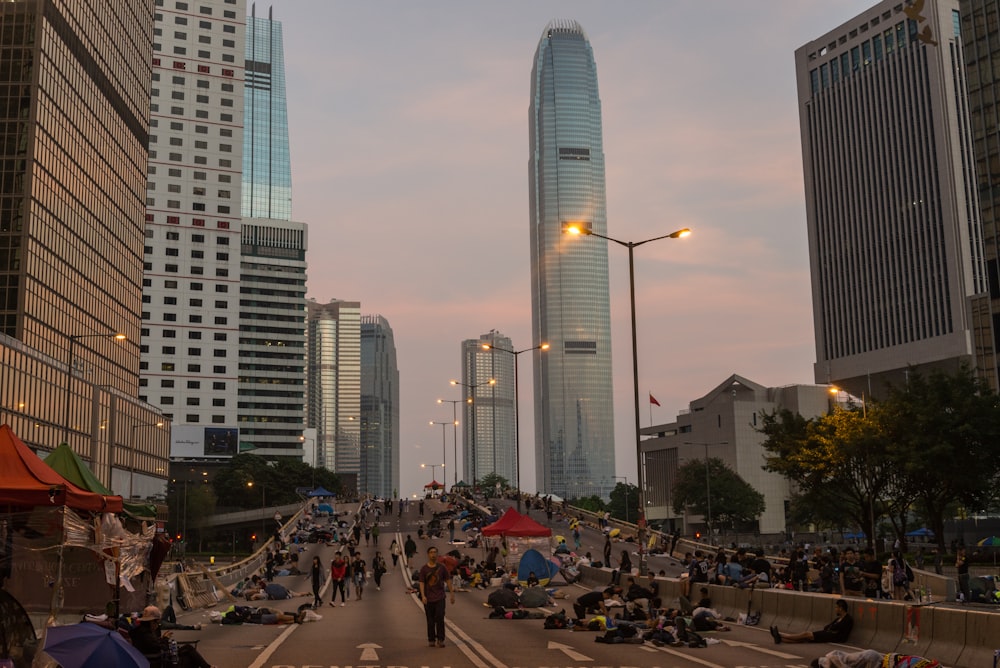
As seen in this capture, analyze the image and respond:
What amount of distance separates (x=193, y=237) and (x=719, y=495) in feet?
349

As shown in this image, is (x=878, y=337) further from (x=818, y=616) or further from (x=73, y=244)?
(x=818, y=616)

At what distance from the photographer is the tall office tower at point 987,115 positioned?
87.7 meters

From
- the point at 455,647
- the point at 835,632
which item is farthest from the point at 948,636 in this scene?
the point at 455,647

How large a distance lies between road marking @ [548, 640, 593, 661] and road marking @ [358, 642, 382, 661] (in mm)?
3193

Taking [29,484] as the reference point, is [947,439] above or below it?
above

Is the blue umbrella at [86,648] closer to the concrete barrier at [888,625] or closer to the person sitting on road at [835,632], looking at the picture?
the person sitting on road at [835,632]

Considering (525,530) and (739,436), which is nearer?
(525,530)

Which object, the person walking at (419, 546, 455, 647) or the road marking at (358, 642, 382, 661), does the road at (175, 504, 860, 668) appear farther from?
the person walking at (419, 546, 455, 647)

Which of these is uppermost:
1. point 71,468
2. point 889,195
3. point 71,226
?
point 889,195

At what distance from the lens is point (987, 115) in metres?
88.5

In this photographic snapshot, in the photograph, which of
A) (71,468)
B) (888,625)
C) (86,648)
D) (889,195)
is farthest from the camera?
(889,195)

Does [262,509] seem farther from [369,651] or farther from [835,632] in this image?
[835,632]

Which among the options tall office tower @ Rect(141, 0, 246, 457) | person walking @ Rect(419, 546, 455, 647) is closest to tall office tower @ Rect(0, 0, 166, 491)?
person walking @ Rect(419, 546, 455, 647)

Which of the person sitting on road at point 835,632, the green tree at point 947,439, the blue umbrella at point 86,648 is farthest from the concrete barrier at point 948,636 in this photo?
the green tree at point 947,439
